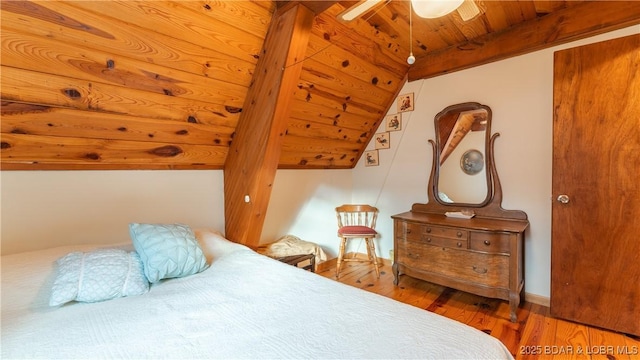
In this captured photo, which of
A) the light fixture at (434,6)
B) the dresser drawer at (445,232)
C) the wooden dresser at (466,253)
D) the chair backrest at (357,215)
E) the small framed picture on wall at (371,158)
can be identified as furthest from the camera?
the small framed picture on wall at (371,158)

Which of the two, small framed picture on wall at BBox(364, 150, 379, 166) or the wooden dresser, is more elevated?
small framed picture on wall at BBox(364, 150, 379, 166)

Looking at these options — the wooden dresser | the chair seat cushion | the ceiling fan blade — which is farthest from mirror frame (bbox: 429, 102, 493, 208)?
the ceiling fan blade

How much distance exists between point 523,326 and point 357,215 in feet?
5.95

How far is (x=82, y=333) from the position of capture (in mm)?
918

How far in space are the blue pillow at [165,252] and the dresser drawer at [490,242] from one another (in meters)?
1.93

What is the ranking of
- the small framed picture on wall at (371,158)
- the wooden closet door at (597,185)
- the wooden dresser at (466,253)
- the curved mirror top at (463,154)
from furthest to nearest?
the small framed picture on wall at (371,158) < the curved mirror top at (463,154) < the wooden dresser at (466,253) < the wooden closet door at (597,185)

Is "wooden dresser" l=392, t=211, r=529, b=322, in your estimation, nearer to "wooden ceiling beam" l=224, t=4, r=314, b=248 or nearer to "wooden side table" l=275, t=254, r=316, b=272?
"wooden side table" l=275, t=254, r=316, b=272

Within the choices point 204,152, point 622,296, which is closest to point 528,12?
point 622,296

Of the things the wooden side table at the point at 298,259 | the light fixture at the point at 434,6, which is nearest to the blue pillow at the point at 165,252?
the wooden side table at the point at 298,259

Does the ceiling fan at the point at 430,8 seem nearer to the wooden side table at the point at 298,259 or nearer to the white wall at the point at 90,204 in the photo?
the white wall at the point at 90,204

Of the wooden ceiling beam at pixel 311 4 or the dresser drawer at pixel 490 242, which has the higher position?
the wooden ceiling beam at pixel 311 4

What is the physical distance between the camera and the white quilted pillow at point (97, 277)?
114 centimetres

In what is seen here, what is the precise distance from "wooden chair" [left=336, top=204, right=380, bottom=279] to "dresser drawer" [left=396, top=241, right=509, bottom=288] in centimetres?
42

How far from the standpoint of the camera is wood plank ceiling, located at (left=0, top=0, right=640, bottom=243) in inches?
50.4
